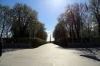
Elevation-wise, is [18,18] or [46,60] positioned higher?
[18,18]

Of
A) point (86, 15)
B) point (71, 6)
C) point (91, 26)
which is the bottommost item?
point (91, 26)

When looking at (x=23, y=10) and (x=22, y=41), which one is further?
(x=23, y=10)

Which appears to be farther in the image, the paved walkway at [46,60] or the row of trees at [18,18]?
the row of trees at [18,18]

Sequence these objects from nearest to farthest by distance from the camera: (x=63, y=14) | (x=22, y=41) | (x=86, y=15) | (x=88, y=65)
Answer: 1. (x=88, y=65)
2. (x=22, y=41)
3. (x=86, y=15)
4. (x=63, y=14)

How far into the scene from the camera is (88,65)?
1017cm

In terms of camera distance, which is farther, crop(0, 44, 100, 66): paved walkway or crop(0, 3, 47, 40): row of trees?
crop(0, 3, 47, 40): row of trees

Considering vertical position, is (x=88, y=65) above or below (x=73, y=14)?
below

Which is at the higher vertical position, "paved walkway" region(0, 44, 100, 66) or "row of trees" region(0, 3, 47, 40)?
"row of trees" region(0, 3, 47, 40)

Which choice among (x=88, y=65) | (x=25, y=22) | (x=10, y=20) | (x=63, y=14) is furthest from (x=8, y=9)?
(x=88, y=65)

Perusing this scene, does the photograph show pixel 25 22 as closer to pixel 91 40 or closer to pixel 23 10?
pixel 23 10

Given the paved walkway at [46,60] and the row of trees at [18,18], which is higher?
the row of trees at [18,18]

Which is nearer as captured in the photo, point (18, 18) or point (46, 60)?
point (46, 60)

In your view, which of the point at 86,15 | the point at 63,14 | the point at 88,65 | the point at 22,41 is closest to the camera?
the point at 88,65

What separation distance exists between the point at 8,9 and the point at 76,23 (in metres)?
25.0
